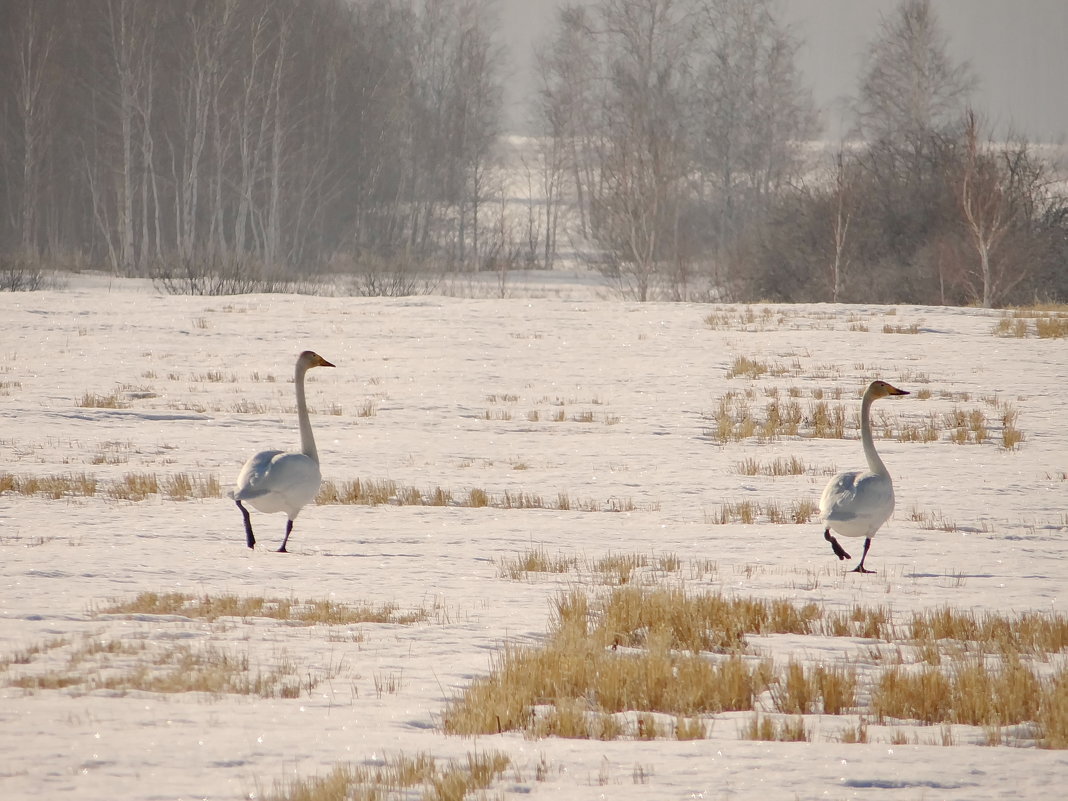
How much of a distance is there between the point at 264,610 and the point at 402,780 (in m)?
2.70

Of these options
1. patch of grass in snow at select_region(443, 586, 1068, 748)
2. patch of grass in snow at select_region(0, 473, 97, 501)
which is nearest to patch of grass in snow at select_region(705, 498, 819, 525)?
patch of grass in snow at select_region(443, 586, 1068, 748)

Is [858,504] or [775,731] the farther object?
[858,504]

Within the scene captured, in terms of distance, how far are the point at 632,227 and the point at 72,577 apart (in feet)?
115

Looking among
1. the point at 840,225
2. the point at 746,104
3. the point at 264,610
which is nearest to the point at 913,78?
the point at 746,104

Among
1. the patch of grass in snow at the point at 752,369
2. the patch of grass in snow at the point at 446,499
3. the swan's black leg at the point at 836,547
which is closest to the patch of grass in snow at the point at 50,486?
the patch of grass in snow at the point at 446,499

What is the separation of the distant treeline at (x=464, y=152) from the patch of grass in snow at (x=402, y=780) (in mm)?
31154

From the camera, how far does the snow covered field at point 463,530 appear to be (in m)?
4.42

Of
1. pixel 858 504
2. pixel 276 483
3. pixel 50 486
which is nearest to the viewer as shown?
pixel 858 504

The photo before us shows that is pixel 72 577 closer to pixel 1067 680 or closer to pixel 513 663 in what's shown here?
pixel 513 663

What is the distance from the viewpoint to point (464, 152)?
209 feet

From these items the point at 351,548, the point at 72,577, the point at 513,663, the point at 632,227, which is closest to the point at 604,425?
the point at 351,548

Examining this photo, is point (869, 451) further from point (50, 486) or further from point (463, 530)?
point (50, 486)

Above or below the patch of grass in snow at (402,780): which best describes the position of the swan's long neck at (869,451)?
above

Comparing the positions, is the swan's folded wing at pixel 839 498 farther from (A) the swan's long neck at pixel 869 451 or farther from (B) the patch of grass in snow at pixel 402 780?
(B) the patch of grass in snow at pixel 402 780
